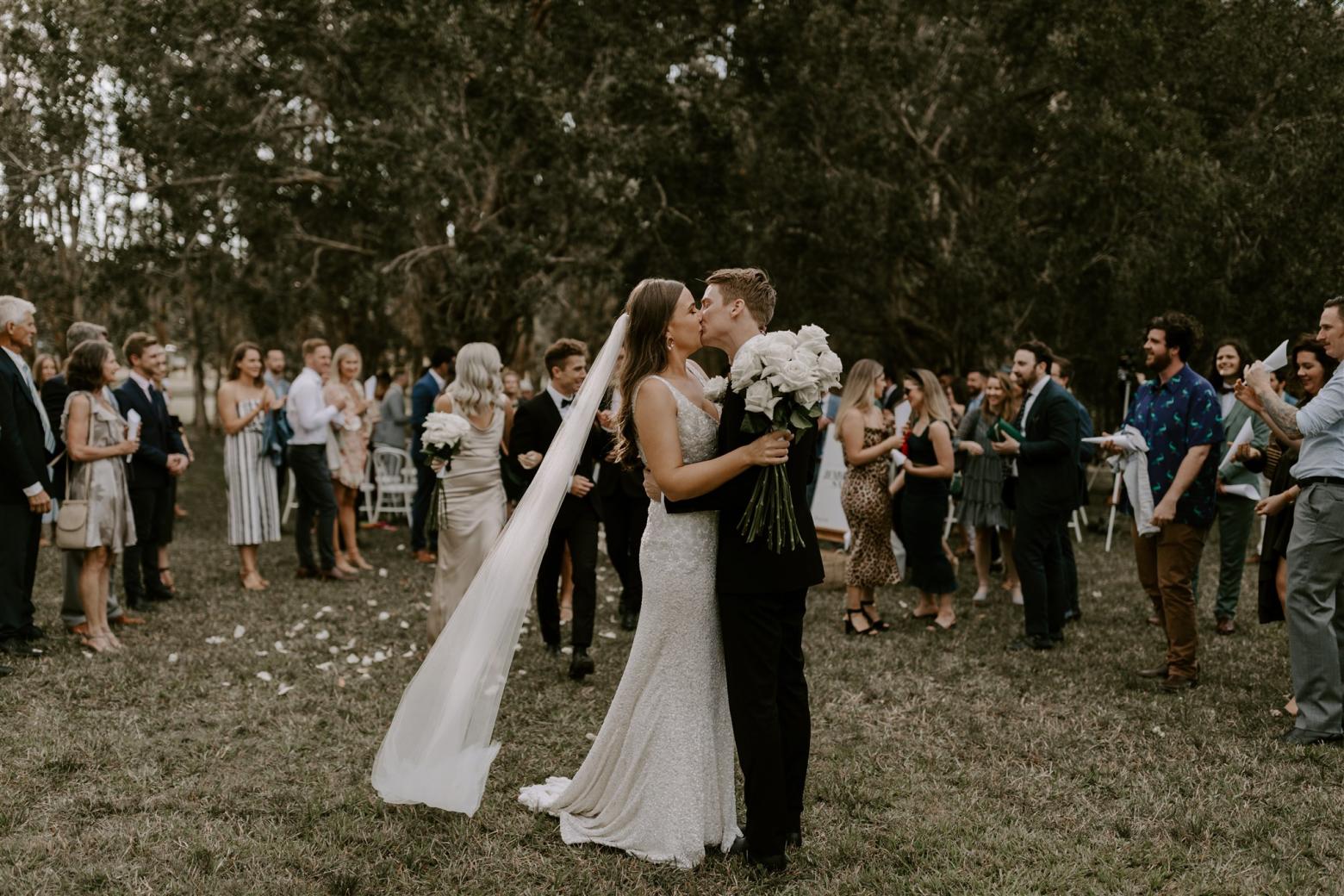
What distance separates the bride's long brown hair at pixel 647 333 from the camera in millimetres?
4086

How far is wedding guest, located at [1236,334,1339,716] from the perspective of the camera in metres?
5.73

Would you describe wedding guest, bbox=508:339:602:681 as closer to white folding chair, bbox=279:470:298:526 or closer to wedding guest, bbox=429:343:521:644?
wedding guest, bbox=429:343:521:644

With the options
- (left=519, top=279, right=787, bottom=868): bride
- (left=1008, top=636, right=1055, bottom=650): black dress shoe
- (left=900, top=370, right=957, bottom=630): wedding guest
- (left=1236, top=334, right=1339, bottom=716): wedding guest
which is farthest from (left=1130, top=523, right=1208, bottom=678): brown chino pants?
(left=519, top=279, right=787, bottom=868): bride

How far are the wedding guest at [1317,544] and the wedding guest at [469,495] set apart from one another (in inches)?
186

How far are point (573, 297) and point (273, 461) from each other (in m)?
11.2

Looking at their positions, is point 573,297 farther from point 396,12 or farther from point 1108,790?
point 1108,790

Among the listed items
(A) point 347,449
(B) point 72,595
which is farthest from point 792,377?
(A) point 347,449

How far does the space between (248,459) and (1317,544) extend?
8608mm

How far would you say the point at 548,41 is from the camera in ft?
46.7

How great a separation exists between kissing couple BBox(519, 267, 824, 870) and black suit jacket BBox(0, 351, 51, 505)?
475cm

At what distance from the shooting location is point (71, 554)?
7406 mm

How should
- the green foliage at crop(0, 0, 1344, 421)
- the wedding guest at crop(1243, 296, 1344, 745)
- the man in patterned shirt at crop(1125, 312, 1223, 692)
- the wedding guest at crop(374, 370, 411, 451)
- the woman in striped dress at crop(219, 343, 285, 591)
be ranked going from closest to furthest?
the wedding guest at crop(1243, 296, 1344, 745), the man in patterned shirt at crop(1125, 312, 1223, 692), the woman in striped dress at crop(219, 343, 285, 591), the green foliage at crop(0, 0, 1344, 421), the wedding guest at crop(374, 370, 411, 451)

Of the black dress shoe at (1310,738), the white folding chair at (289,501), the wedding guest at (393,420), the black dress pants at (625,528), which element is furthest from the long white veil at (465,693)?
the white folding chair at (289,501)

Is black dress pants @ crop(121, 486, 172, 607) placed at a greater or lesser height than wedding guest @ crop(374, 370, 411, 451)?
lesser
